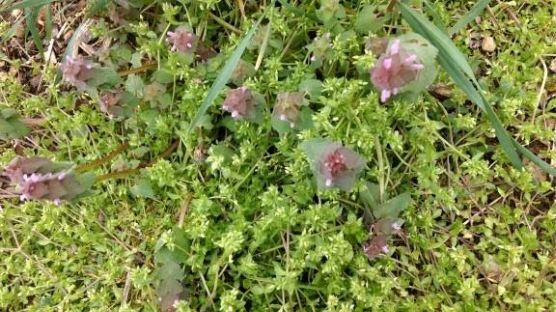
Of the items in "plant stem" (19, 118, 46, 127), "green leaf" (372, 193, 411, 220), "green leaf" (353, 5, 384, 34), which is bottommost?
"green leaf" (372, 193, 411, 220)

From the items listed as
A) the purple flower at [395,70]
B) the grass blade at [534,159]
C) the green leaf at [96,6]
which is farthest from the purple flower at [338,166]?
the green leaf at [96,6]

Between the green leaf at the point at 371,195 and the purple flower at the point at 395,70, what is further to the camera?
the green leaf at the point at 371,195

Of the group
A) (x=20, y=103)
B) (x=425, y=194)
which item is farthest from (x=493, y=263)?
(x=20, y=103)

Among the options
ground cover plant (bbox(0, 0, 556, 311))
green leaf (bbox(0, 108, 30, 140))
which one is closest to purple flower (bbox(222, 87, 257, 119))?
ground cover plant (bbox(0, 0, 556, 311))

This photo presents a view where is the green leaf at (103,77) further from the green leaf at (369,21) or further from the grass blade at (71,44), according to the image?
the green leaf at (369,21)

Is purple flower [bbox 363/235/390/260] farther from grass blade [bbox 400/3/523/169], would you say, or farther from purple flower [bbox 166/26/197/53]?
purple flower [bbox 166/26/197/53]

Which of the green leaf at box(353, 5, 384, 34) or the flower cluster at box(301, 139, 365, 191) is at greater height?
the green leaf at box(353, 5, 384, 34)

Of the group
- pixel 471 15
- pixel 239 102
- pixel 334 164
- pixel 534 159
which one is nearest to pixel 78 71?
pixel 239 102
